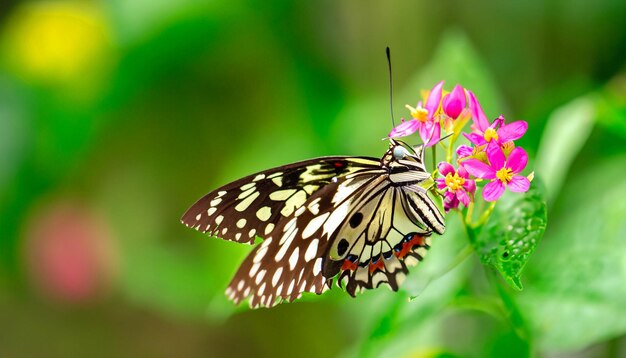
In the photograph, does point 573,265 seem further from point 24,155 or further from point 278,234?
point 24,155

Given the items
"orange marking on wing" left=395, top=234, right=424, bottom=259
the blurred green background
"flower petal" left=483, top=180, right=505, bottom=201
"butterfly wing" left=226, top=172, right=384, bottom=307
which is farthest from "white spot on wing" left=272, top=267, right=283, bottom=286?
the blurred green background

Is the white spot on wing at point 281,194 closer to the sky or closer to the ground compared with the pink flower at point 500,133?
closer to the sky

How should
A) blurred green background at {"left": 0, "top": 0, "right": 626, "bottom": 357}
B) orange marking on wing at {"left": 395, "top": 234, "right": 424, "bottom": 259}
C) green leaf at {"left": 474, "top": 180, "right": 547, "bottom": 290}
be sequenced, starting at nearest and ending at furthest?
1. green leaf at {"left": 474, "top": 180, "right": 547, "bottom": 290}
2. orange marking on wing at {"left": 395, "top": 234, "right": 424, "bottom": 259}
3. blurred green background at {"left": 0, "top": 0, "right": 626, "bottom": 357}

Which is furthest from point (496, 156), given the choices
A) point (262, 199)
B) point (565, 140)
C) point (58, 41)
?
point (58, 41)

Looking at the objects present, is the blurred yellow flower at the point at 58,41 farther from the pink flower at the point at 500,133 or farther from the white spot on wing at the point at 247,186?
the pink flower at the point at 500,133

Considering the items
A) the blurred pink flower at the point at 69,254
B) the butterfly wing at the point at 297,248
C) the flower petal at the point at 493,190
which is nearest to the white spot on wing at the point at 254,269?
the butterfly wing at the point at 297,248

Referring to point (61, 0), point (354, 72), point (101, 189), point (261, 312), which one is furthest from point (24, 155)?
point (354, 72)

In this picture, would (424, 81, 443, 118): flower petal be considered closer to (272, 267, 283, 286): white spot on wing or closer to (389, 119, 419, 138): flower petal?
(389, 119, 419, 138): flower petal
